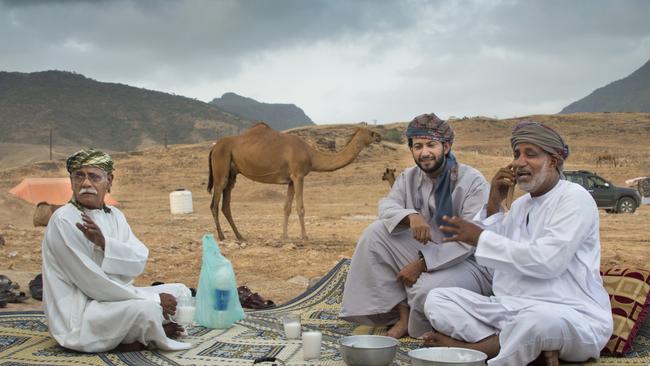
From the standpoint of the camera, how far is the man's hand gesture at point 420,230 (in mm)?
4719

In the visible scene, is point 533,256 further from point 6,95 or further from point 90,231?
point 6,95

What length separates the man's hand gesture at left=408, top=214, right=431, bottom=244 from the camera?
15.5 feet

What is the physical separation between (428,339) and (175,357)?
5.06 feet

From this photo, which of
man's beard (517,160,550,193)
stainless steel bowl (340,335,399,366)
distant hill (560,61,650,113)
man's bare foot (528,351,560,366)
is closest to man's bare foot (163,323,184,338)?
stainless steel bowl (340,335,399,366)

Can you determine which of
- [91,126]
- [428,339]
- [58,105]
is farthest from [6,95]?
[428,339]

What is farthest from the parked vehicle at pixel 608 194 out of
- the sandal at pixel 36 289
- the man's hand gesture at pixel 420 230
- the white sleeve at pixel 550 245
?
the white sleeve at pixel 550 245

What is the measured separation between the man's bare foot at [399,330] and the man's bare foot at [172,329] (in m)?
1.43

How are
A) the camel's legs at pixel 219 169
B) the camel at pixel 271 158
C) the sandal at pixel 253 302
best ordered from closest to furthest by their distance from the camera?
the sandal at pixel 253 302 → the camel at pixel 271 158 → the camel's legs at pixel 219 169

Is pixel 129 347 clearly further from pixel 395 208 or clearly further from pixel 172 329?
pixel 395 208

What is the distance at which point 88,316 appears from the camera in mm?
4402

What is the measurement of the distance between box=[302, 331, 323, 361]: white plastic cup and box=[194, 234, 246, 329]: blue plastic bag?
1167mm

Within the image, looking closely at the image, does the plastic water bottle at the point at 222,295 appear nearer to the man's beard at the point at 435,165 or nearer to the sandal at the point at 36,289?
the man's beard at the point at 435,165

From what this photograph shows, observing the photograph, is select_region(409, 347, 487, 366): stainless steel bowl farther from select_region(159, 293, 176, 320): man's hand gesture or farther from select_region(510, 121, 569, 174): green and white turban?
select_region(159, 293, 176, 320): man's hand gesture

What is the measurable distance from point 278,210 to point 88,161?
54.1ft
